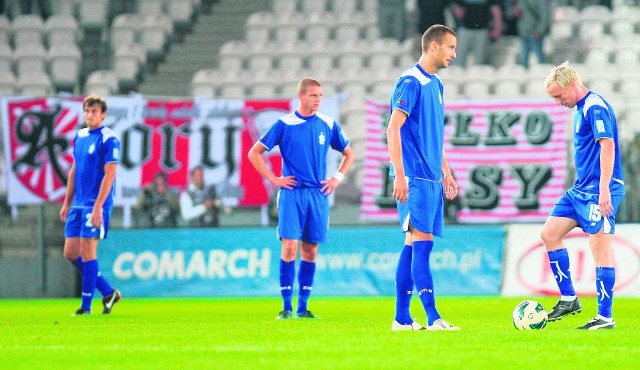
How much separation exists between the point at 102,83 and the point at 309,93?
11.3m

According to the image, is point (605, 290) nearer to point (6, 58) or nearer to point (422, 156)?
point (422, 156)

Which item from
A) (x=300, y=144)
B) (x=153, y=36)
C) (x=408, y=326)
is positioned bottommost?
(x=408, y=326)

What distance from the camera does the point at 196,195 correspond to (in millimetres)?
18047

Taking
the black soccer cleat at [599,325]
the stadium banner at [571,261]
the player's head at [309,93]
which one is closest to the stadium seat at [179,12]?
the stadium banner at [571,261]

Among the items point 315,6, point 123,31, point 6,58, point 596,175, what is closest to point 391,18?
point 315,6

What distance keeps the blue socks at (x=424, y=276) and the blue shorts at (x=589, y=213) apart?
1.29 metres

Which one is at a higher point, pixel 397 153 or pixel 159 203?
pixel 397 153

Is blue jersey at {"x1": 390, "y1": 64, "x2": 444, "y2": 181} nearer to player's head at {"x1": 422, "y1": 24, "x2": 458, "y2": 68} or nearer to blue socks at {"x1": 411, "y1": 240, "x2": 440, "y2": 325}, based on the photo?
player's head at {"x1": 422, "y1": 24, "x2": 458, "y2": 68}

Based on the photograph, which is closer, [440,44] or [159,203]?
[440,44]

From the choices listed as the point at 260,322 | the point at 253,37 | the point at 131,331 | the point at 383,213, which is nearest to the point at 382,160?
the point at 383,213

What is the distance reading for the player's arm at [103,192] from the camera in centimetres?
1203

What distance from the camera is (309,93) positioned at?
1121cm

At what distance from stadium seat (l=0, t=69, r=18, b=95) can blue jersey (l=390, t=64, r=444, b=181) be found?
1447cm

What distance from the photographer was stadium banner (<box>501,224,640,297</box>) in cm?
1595
